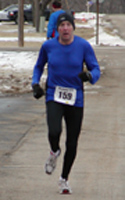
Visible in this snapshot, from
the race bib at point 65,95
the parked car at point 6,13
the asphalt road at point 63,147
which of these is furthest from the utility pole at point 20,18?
the parked car at point 6,13

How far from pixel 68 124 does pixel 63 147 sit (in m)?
2.55

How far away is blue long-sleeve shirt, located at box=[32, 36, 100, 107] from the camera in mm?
5328

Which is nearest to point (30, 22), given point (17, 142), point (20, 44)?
point (20, 44)

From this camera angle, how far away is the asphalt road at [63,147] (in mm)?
5809

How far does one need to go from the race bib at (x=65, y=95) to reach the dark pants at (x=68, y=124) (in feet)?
0.19

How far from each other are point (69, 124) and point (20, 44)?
808 inches

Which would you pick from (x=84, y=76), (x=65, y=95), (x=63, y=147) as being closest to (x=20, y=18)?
(x=63, y=147)

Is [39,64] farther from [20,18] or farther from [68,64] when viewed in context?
[20,18]

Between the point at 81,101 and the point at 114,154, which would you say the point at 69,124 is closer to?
the point at 81,101

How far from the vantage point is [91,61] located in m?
5.42

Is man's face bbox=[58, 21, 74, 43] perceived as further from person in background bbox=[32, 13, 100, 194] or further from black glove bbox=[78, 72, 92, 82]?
black glove bbox=[78, 72, 92, 82]

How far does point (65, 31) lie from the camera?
5.31m

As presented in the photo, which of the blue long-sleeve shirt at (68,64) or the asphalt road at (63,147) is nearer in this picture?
the blue long-sleeve shirt at (68,64)

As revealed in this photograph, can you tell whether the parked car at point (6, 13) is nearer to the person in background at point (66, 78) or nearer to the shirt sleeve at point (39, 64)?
the shirt sleeve at point (39, 64)
